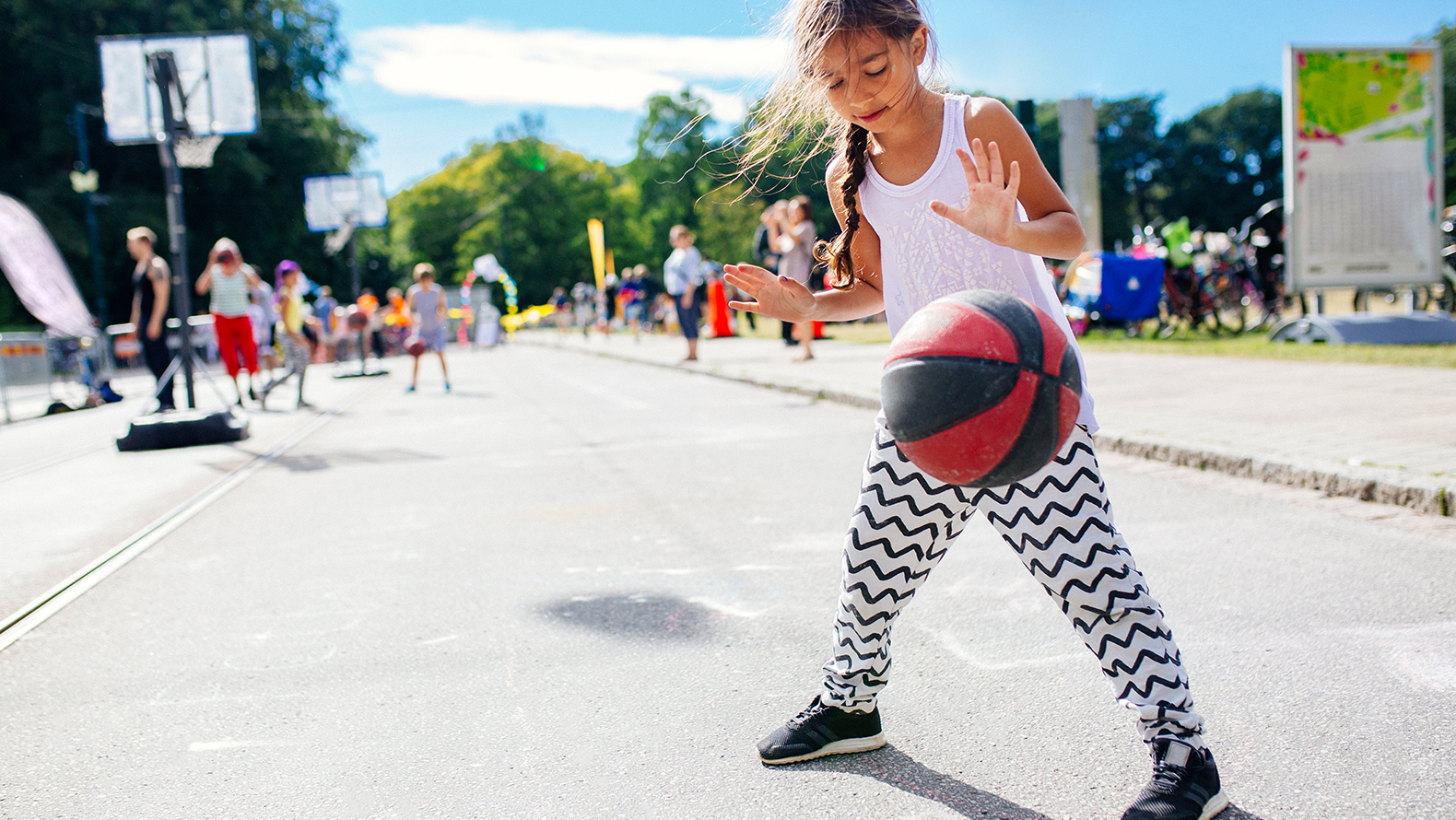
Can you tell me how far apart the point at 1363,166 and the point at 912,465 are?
41.7 feet

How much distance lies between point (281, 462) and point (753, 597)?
5458 mm

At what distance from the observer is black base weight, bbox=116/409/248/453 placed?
9.36 m

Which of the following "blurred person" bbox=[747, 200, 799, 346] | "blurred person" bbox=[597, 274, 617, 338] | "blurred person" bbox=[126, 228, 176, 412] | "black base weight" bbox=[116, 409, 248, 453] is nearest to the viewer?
"black base weight" bbox=[116, 409, 248, 453]

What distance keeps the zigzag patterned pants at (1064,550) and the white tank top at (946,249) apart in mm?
→ 187

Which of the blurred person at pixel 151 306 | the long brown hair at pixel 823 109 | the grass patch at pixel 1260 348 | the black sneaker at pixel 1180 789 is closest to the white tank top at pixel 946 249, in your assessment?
the long brown hair at pixel 823 109

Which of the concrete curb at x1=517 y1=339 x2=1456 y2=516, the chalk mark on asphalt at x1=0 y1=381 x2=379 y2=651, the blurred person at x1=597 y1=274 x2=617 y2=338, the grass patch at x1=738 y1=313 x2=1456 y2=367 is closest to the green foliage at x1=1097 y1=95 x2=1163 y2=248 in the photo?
the blurred person at x1=597 y1=274 x2=617 y2=338

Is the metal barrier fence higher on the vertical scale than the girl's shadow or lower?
higher

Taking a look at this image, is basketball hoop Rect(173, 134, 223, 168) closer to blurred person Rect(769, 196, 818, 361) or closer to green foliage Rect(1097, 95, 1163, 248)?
blurred person Rect(769, 196, 818, 361)

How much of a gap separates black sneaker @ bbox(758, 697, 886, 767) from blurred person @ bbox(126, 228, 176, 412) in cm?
1047

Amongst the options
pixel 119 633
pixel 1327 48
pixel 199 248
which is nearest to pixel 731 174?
pixel 119 633

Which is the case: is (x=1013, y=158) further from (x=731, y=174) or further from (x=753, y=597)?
(x=753, y=597)

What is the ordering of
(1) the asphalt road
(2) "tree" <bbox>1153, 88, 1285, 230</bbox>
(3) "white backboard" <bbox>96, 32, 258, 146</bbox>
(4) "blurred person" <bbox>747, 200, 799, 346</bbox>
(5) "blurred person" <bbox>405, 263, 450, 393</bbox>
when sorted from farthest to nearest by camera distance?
(2) "tree" <bbox>1153, 88, 1285, 230</bbox> → (5) "blurred person" <bbox>405, 263, 450, 393</bbox> → (4) "blurred person" <bbox>747, 200, 799, 346</bbox> → (3) "white backboard" <bbox>96, 32, 258, 146</bbox> → (1) the asphalt road

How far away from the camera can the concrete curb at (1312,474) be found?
479cm

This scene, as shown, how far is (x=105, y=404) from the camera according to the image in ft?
55.2
